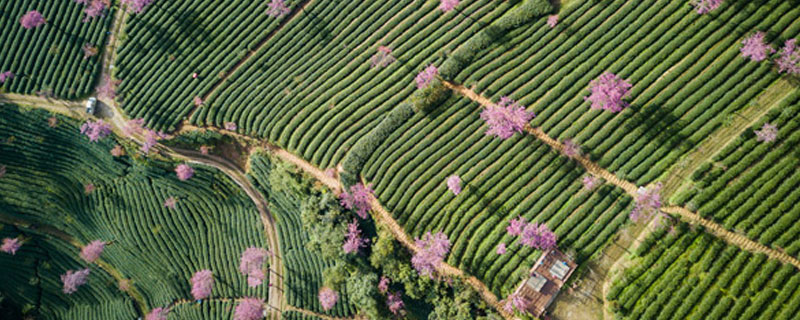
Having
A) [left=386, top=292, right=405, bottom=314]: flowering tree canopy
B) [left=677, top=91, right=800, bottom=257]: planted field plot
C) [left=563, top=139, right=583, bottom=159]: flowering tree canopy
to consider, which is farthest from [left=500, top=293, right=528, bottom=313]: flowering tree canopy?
[left=677, top=91, right=800, bottom=257]: planted field plot

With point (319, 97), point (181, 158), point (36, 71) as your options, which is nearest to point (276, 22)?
point (319, 97)

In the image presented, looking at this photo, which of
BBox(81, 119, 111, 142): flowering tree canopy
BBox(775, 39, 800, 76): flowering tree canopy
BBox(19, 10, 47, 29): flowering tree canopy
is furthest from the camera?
BBox(19, 10, 47, 29): flowering tree canopy

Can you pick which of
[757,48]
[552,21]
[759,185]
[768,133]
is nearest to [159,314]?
[552,21]

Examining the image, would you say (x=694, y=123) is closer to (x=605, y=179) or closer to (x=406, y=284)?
(x=605, y=179)

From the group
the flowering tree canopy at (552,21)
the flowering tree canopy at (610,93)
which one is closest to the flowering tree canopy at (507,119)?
the flowering tree canopy at (610,93)

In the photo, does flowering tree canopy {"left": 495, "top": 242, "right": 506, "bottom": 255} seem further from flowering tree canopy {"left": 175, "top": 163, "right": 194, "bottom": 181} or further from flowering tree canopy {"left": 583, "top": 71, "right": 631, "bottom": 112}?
flowering tree canopy {"left": 175, "top": 163, "right": 194, "bottom": 181}
